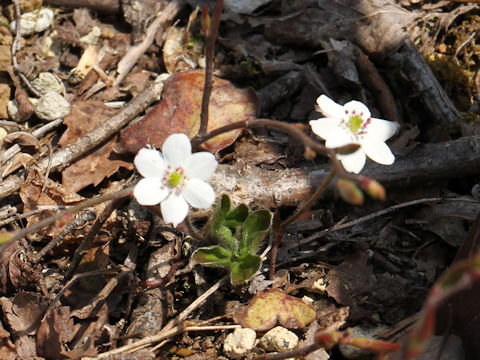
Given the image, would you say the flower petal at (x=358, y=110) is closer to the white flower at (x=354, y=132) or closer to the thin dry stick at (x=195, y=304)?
the white flower at (x=354, y=132)

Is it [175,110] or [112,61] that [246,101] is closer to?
[175,110]

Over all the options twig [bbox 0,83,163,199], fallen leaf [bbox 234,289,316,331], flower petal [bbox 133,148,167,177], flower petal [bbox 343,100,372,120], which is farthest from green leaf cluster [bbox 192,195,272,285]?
Answer: twig [bbox 0,83,163,199]

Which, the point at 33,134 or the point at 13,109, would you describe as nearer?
the point at 33,134

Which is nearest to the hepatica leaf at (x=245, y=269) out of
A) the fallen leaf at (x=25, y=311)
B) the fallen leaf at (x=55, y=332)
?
the fallen leaf at (x=55, y=332)

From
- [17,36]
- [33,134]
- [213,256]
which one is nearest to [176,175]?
[213,256]

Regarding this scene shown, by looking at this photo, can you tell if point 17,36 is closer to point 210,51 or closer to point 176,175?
point 210,51

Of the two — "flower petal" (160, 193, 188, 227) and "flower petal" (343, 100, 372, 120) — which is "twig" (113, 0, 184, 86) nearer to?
"flower petal" (160, 193, 188, 227)

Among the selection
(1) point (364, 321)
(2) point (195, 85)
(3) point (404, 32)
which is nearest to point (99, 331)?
(1) point (364, 321)
